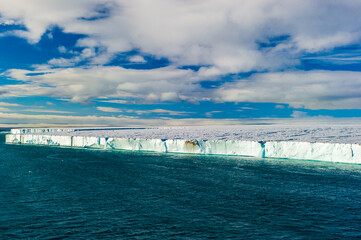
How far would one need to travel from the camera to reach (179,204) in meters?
12.1

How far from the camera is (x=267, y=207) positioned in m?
11.8

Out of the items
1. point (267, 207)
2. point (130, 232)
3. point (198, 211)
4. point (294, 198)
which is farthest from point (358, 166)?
point (130, 232)

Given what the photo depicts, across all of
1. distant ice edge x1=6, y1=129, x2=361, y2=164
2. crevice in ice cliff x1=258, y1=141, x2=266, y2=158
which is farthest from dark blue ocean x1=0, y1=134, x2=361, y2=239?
crevice in ice cliff x1=258, y1=141, x2=266, y2=158

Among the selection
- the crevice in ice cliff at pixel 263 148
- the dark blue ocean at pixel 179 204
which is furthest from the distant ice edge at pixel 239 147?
the dark blue ocean at pixel 179 204

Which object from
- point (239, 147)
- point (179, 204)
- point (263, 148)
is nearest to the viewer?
point (179, 204)

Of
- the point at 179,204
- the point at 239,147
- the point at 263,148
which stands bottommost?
the point at 179,204

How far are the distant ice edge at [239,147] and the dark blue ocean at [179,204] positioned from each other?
401 centimetres

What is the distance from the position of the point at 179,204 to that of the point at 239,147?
18.0 metres

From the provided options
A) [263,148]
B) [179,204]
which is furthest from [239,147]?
[179,204]

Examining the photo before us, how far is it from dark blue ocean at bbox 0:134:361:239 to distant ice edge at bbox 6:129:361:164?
4.01 meters

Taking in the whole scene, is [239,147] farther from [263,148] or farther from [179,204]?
[179,204]

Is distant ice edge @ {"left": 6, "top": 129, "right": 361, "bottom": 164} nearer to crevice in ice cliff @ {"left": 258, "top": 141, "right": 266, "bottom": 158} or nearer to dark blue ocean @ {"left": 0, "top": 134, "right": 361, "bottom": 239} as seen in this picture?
crevice in ice cliff @ {"left": 258, "top": 141, "right": 266, "bottom": 158}

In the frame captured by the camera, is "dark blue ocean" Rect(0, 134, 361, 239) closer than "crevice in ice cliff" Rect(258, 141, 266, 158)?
Yes

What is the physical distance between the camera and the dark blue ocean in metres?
9.27
